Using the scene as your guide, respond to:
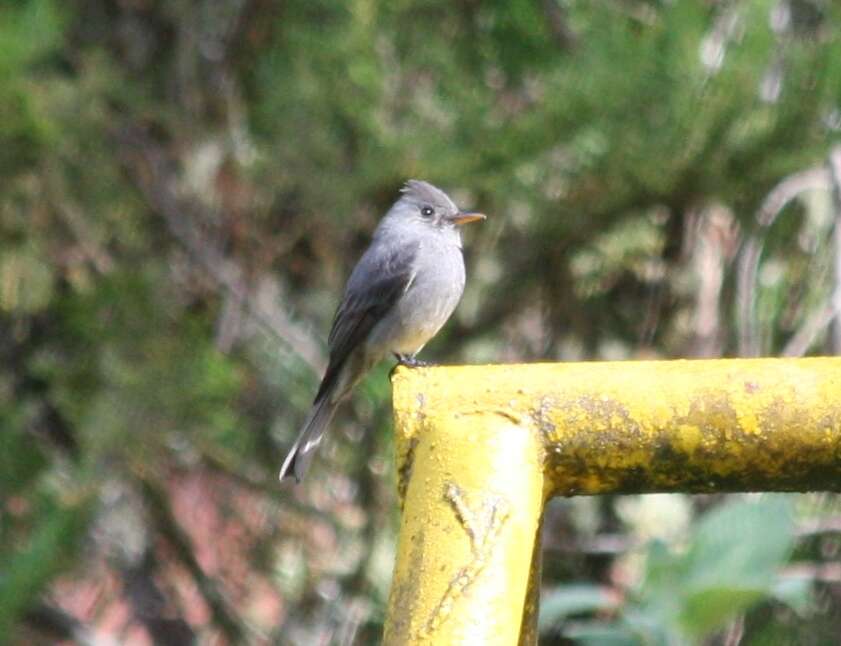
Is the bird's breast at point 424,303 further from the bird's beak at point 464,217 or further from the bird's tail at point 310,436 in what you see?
the bird's tail at point 310,436

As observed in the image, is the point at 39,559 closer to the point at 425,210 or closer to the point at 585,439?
the point at 425,210

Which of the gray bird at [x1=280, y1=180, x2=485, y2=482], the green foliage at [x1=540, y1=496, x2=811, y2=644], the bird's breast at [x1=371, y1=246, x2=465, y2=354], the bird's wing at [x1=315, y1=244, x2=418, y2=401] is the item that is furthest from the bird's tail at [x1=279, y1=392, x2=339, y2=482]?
the green foliage at [x1=540, y1=496, x2=811, y2=644]

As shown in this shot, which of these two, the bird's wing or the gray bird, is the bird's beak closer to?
the gray bird

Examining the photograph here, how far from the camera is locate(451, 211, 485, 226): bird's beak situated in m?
4.57

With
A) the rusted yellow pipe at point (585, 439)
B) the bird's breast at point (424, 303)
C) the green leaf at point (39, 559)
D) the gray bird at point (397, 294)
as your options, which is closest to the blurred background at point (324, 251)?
the green leaf at point (39, 559)

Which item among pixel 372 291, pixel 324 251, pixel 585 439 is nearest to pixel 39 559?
pixel 372 291

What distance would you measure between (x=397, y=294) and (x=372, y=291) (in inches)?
3.2

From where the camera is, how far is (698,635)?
346 centimetres

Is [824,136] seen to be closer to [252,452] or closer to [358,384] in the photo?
[358,384]

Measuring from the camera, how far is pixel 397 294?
4.75 metres

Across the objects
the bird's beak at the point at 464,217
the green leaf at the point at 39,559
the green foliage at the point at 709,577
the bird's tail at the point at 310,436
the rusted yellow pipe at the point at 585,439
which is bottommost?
the rusted yellow pipe at the point at 585,439

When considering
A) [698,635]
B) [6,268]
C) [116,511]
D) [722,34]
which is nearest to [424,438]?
[698,635]

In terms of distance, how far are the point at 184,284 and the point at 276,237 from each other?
34 centimetres

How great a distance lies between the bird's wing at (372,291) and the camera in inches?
184
